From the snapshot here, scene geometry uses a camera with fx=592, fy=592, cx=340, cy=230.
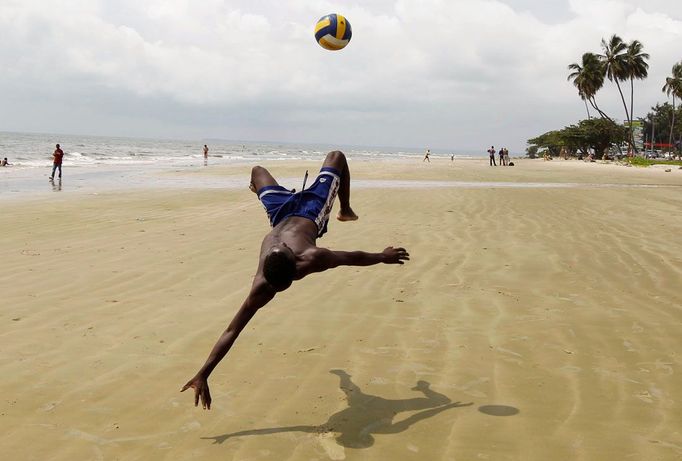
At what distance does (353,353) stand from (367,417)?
1.19 meters

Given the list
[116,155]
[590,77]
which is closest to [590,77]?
[590,77]

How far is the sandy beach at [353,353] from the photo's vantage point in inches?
158

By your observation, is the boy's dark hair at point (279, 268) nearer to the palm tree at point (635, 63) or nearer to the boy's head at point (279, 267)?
the boy's head at point (279, 267)

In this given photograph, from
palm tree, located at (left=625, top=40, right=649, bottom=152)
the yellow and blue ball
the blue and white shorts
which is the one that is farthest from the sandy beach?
palm tree, located at (left=625, top=40, right=649, bottom=152)

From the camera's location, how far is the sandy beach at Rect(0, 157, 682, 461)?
4.02m

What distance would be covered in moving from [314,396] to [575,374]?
7.28ft

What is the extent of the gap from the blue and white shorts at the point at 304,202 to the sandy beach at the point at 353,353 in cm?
134

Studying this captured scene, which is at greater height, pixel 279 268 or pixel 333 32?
pixel 333 32

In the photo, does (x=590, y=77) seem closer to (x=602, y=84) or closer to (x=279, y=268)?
(x=602, y=84)

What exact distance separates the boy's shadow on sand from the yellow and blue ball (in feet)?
15.9

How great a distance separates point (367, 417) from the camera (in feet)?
14.3

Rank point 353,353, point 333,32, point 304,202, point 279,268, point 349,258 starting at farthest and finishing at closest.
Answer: point 333,32 → point 353,353 → point 304,202 → point 349,258 → point 279,268

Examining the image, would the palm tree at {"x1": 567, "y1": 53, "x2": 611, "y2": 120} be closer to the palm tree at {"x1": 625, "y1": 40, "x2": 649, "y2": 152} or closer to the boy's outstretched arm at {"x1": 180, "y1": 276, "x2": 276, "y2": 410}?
the palm tree at {"x1": 625, "y1": 40, "x2": 649, "y2": 152}

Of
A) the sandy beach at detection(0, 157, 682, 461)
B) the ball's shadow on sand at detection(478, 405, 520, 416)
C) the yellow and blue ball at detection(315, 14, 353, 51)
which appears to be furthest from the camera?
the yellow and blue ball at detection(315, 14, 353, 51)
